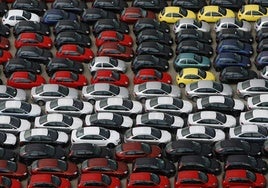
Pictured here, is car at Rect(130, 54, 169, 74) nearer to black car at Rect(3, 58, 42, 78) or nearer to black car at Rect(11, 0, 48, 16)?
black car at Rect(3, 58, 42, 78)

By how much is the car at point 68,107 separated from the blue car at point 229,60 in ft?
27.5

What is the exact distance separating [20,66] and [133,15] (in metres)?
8.39

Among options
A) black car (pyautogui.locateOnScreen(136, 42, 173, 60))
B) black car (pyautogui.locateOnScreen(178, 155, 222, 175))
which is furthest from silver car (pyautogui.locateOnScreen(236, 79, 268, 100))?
black car (pyautogui.locateOnScreen(178, 155, 222, 175))

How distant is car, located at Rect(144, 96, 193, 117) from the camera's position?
3500cm

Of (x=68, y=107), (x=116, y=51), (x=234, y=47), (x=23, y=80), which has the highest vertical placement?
(x=234, y=47)

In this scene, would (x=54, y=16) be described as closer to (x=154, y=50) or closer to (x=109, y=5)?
(x=109, y=5)

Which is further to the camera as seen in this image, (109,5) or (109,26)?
(109,5)

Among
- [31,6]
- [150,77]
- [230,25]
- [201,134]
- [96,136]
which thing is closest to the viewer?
[201,134]

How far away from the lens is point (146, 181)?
31016 millimetres

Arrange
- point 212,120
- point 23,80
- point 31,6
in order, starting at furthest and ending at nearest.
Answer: point 31,6
point 23,80
point 212,120

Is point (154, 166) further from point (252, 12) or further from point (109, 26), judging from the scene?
point (252, 12)

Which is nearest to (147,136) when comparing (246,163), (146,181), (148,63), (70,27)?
(146,181)

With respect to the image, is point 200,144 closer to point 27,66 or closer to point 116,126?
point 116,126

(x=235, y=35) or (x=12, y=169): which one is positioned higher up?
(x=235, y=35)
